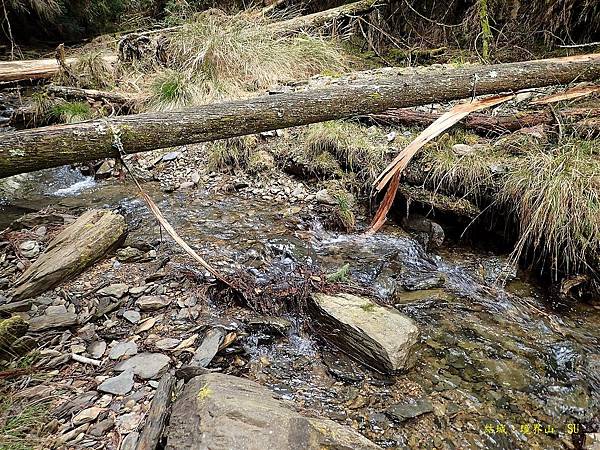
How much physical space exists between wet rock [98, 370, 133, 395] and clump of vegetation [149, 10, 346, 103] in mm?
4075

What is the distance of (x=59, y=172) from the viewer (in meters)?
5.17

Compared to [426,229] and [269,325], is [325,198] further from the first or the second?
[269,325]

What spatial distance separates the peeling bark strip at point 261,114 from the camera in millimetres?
2260

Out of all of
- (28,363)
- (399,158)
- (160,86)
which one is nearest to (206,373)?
(28,363)

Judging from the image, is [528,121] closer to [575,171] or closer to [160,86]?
[575,171]

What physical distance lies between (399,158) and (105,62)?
572 centimetres

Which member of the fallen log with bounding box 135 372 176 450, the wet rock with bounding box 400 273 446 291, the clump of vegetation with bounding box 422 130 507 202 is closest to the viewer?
the fallen log with bounding box 135 372 176 450

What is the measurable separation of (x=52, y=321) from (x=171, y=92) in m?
3.97

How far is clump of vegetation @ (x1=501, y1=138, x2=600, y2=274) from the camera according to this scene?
117 inches

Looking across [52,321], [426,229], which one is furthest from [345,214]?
[52,321]

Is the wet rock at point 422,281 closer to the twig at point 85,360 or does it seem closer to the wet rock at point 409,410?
the wet rock at point 409,410

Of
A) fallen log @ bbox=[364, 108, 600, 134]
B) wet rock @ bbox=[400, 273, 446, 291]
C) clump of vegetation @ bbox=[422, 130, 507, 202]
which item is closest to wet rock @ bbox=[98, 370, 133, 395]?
wet rock @ bbox=[400, 273, 446, 291]

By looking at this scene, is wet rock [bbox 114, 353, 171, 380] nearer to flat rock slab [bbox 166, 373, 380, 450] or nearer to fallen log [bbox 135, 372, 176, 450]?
fallen log [bbox 135, 372, 176, 450]

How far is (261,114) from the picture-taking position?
2.87 m
